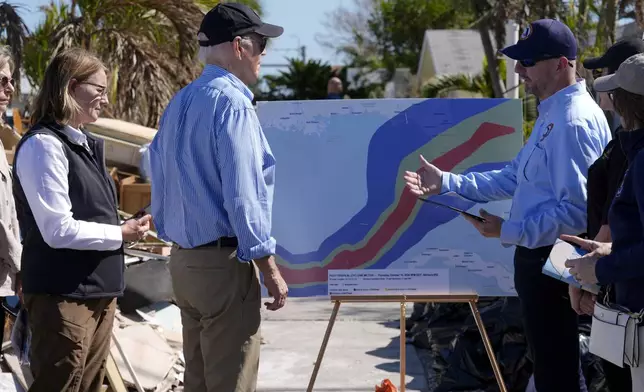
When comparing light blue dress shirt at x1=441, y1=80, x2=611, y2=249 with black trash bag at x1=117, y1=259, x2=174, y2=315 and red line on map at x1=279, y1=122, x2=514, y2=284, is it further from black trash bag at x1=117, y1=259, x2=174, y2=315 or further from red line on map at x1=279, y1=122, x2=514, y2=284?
black trash bag at x1=117, y1=259, x2=174, y2=315

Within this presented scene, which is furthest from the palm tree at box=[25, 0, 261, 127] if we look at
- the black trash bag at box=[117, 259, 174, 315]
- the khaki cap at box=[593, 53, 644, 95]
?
the khaki cap at box=[593, 53, 644, 95]

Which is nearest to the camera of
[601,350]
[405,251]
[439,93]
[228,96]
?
[601,350]

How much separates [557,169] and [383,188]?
4.08ft

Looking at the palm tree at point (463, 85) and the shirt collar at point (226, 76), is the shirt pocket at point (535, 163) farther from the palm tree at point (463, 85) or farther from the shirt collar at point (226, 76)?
the palm tree at point (463, 85)

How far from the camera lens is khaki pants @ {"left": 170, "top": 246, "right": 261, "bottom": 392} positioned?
11.6 ft

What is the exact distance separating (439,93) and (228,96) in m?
20.1

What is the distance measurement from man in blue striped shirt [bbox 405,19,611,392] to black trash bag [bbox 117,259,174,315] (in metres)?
3.23

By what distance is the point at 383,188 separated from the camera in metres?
4.95

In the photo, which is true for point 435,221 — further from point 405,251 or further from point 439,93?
point 439,93

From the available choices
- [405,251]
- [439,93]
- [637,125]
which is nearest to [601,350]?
[637,125]

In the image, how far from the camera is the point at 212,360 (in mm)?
3561

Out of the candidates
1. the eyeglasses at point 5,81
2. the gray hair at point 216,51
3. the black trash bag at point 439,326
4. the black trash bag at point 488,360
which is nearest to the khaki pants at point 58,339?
the eyeglasses at point 5,81

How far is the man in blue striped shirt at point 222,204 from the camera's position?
136 inches

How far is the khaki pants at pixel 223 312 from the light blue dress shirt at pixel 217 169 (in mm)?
86
